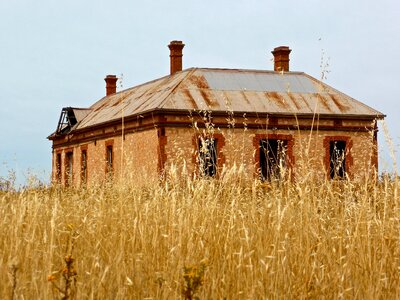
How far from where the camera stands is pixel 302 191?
195 inches

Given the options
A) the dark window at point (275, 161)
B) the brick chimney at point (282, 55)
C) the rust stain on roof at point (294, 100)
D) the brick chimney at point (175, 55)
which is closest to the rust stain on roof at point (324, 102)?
the rust stain on roof at point (294, 100)

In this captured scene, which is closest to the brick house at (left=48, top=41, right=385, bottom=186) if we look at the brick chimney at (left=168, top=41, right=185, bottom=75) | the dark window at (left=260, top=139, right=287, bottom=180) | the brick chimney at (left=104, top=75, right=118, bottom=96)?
the brick chimney at (left=168, top=41, right=185, bottom=75)

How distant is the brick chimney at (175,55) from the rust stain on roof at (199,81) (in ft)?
8.30

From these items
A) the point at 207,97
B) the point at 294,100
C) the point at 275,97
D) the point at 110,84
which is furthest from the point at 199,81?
the point at 110,84

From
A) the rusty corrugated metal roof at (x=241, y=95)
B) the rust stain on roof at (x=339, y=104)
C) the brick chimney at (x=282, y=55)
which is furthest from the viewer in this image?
the brick chimney at (x=282, y=55)

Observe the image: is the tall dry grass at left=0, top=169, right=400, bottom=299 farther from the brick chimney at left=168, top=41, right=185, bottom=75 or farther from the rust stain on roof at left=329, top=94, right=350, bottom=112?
the brick chimney at left=168, top=41, right=185, bottom=75

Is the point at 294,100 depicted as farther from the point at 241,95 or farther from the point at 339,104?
the point at 241,95

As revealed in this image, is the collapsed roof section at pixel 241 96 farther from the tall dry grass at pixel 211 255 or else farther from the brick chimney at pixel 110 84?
the tall dry grass at pixel 211 255

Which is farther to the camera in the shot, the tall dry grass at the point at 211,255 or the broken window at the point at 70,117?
the broken window at the point at 70,117

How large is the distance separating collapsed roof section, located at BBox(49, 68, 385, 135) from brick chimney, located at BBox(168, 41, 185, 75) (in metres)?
0.67

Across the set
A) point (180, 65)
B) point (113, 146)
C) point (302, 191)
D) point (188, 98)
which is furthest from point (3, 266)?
point (180, 65)

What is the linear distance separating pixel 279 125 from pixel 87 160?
938 cm

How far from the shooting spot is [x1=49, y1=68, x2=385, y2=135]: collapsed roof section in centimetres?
2169

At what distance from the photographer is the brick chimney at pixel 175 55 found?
25.8 m
